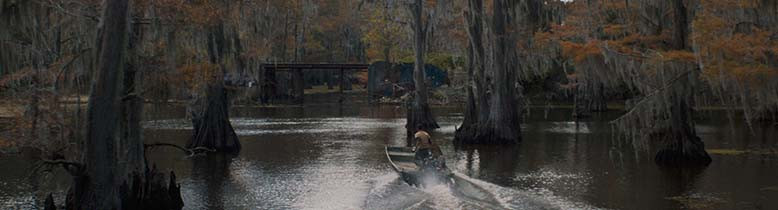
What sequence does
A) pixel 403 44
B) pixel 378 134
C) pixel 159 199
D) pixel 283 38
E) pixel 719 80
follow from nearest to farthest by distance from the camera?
pixel 159 199 < pixel 719 80 < pixel 378 134 < pixel 403 44 < pixel 283 38

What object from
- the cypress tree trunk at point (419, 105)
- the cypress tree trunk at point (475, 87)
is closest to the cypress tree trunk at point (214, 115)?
the cypress tree trunk at point (475, 87)

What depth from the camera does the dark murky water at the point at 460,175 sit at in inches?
612

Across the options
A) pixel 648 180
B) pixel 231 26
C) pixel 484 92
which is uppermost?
pixel 231 26

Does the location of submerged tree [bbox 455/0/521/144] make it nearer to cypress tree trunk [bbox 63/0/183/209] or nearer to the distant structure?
cypress tree trunk [bbox 63/0/183/209]

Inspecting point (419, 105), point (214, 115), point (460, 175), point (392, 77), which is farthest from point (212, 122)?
point (392, 77)

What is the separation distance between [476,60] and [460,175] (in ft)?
45.4

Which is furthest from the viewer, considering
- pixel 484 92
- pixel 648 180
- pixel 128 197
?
pixel 484 92

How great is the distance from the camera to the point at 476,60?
31562 millimetres

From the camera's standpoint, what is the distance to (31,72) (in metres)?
13.9

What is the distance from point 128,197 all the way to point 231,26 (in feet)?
38.5

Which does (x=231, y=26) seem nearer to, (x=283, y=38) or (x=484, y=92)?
(x=484, y=92)

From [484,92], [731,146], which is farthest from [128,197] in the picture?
[731,146]

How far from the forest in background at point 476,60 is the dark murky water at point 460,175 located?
1.31 m

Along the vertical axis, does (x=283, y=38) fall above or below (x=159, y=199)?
above
